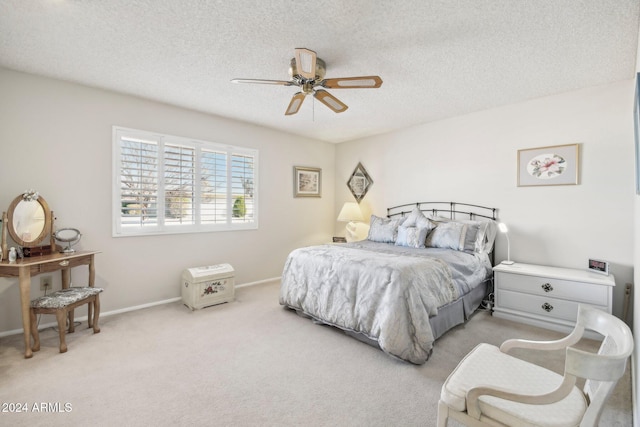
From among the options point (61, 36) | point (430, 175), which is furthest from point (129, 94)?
point (430, 175)

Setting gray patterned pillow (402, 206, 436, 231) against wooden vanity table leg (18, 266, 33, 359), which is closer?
wooden vanity table leg (18, 266, 33, 359)

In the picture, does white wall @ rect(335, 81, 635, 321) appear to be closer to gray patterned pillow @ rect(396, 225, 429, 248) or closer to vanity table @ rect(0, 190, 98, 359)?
gray patterned pillow @ rect(396, 225, 429, 248)

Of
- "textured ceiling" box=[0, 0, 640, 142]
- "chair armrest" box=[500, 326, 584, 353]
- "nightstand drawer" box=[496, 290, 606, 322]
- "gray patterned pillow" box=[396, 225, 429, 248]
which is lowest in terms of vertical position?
"nightstand drawer" box=[496, 290, 606, 322]

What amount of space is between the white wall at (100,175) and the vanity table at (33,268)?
12.4 inches

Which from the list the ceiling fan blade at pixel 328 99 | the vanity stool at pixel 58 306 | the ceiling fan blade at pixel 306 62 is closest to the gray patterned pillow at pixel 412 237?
the ceiling fan blade at pixel 328 99

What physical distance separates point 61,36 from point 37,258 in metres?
1.97

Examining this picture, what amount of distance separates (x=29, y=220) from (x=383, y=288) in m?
3.47

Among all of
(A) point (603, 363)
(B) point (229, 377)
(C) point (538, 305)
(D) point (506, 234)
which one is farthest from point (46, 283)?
(D) point (506, 234)

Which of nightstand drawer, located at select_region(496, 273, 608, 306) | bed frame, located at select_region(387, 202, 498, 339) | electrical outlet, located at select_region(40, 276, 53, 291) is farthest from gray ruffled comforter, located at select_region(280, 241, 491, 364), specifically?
electrical outlet, located at select_region(40, 276, 53, 291)

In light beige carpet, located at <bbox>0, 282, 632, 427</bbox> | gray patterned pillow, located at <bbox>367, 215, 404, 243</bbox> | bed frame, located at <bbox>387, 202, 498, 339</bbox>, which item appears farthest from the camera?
gray patterned pillow, located at <bbox>367, 215, 404, 243</bbox>

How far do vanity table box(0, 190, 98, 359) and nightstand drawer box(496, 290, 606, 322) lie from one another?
4545 millimetres

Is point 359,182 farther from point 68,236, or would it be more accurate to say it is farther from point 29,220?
point 29,220

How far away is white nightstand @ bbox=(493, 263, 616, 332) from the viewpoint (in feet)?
9.23

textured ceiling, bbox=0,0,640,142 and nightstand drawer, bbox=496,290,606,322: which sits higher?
textured ceiling, bbox=0,0,640,142
